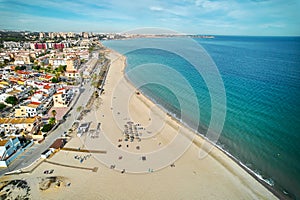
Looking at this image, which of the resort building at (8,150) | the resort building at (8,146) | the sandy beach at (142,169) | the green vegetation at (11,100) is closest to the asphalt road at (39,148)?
the resort building at (8,150)

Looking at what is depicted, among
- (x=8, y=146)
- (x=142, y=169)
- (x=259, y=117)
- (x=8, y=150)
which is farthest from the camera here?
(x=259, y=117)

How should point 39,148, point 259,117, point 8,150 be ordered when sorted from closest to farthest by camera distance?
point 8,150 → point 39,148 → point 259,117

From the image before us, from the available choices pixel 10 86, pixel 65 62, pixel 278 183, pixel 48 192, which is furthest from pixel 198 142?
pixel 65 62

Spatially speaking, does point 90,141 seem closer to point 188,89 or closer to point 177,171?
point 177,171

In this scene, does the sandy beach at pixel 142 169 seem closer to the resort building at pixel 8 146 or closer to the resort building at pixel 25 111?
the resort building at pixel 8 146

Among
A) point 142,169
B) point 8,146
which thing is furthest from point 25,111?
point 142,169

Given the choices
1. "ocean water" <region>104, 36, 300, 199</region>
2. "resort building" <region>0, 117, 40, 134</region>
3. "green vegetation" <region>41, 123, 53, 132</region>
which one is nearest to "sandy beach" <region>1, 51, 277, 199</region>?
"ocean water" <region>104, 36, 300, 199</region>

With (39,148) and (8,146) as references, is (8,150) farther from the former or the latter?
(39,148)

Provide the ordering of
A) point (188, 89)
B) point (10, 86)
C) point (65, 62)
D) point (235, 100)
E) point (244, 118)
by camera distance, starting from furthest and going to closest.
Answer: point (65, 62)
point (188, 89)
point (10, 86)
point (235, 100)
point (244, 118)
